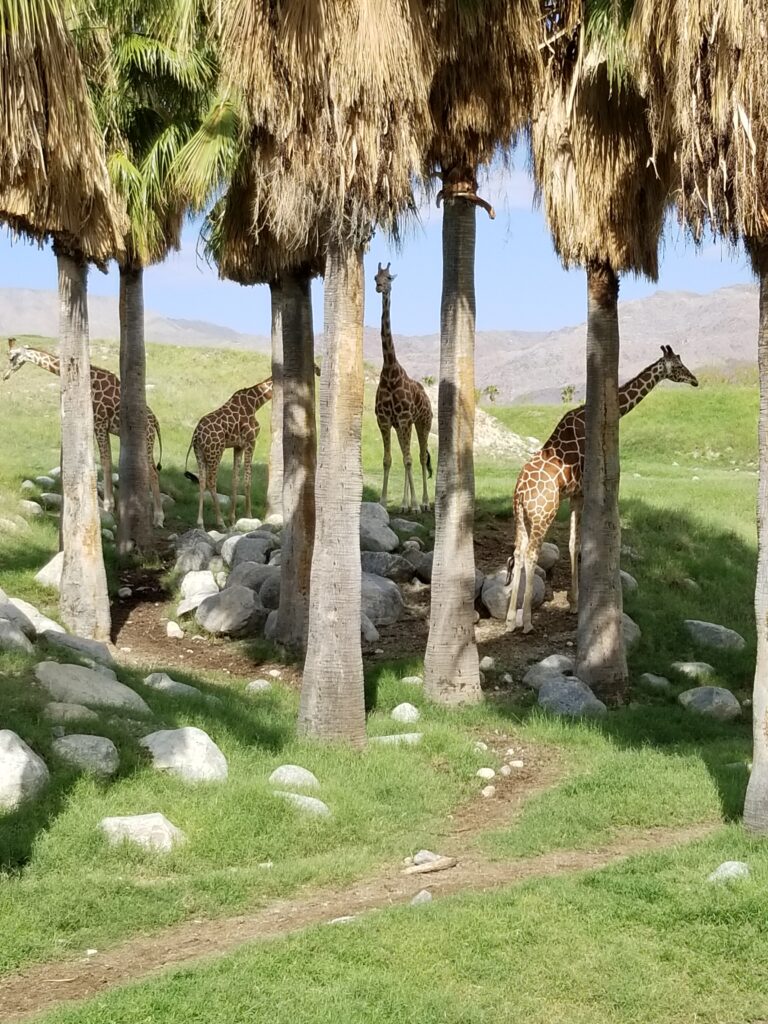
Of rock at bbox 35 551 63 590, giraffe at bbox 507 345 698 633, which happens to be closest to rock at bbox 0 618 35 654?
rock at bbox 35 551 63 590

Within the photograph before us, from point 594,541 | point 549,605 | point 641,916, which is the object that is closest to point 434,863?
point 641,916

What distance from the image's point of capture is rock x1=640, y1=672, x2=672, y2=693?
14852 mm

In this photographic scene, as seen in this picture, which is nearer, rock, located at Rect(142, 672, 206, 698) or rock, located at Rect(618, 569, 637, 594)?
rock, located at Rect(142, 672, 206, 698)

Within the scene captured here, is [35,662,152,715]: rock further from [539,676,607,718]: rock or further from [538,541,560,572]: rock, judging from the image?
[538,541,560,572]: rock

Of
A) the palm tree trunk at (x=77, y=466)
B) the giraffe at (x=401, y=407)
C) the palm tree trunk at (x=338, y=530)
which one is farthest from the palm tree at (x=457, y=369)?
the giraffe at (x=401, y=407)

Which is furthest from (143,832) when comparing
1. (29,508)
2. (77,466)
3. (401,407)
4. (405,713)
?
(29,508)

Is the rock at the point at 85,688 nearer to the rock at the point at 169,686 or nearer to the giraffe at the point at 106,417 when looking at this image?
Answer: the rock at the point at 169,686

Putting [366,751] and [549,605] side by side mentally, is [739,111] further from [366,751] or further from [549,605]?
[549,605]

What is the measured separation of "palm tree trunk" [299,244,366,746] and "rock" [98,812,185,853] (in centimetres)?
318

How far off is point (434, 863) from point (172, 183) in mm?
10935

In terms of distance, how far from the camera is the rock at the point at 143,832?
8.78 metres

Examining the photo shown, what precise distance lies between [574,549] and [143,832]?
973cm

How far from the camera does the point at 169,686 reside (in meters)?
13.3

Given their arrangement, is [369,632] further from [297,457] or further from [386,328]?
[386,328]
